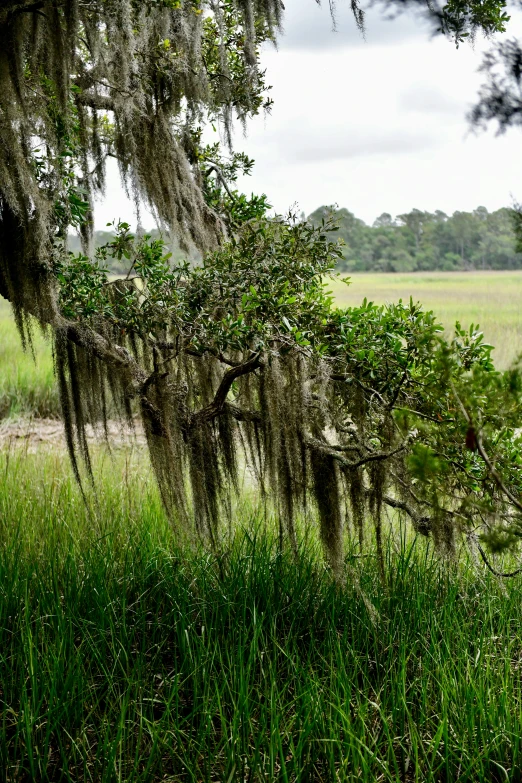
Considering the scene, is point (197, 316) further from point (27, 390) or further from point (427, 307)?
point (427, 307)

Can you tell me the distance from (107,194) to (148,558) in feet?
6.65

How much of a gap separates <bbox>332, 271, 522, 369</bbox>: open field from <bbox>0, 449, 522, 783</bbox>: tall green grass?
583cm

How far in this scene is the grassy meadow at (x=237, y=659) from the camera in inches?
109

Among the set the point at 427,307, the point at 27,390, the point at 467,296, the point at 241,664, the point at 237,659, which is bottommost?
the point at 237,659

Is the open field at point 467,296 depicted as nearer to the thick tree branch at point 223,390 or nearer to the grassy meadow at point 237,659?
the grassy meadow at point 237,659

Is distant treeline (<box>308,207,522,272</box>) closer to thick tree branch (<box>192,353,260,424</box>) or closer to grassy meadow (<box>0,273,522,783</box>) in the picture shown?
grassy meadow (<box>0,273,522,783</box>)

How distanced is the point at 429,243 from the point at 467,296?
5618 millimetres

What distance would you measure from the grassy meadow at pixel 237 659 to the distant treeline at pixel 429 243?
1382 centimetres

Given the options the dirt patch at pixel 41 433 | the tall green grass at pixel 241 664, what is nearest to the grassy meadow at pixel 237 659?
the tall green grass at pixel 241 664

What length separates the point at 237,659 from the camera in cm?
327

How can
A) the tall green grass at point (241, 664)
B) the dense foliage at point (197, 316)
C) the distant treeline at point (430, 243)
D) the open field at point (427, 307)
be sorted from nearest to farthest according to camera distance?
the tall green grass at point (241, 664), the dense foliage at point (197, 316), the open field at point (427, 307), the distant treeline at point (430, 243)

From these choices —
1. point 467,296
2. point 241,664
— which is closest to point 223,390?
point 241,664

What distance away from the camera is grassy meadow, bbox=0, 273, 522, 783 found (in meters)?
2.78

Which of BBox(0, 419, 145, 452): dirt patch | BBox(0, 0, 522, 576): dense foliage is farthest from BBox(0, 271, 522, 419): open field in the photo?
BBox(0, 0, 522, 576): dense foliage
